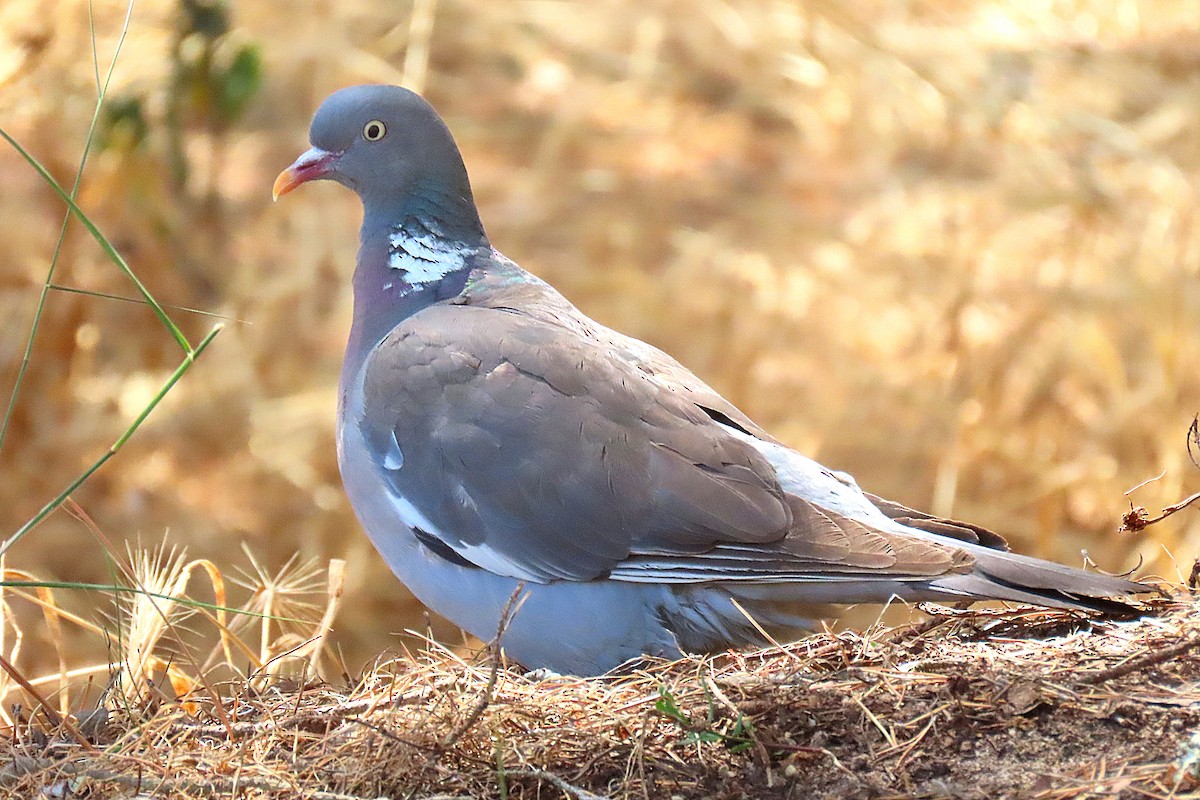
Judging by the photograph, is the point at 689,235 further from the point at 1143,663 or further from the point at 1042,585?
the point at 1143,663

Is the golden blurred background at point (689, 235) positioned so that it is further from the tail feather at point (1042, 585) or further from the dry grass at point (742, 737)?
the dry grass at point (742, 737)

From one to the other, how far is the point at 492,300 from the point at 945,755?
1.36m

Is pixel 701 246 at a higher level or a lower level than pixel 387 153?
lower

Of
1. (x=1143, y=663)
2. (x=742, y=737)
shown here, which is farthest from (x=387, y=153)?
(x=1143, y=663)

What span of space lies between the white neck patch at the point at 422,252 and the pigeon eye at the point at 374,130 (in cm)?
19

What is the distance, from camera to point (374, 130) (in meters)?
2.77

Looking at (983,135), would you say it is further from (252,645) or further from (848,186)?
(252,645)

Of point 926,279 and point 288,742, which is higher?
point 926,279

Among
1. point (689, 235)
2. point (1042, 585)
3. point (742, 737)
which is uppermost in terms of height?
point (689, 235)

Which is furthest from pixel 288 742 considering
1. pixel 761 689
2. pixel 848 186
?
pixel 848 186

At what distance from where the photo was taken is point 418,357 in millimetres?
2445

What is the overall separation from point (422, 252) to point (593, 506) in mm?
751

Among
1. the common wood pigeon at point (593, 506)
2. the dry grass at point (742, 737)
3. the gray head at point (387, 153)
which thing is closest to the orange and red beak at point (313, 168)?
the gray head at point (387, 153)

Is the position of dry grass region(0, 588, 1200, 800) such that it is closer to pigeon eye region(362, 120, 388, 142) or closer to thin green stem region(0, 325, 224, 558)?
thin green stem region(0, 325, 224, 558)
